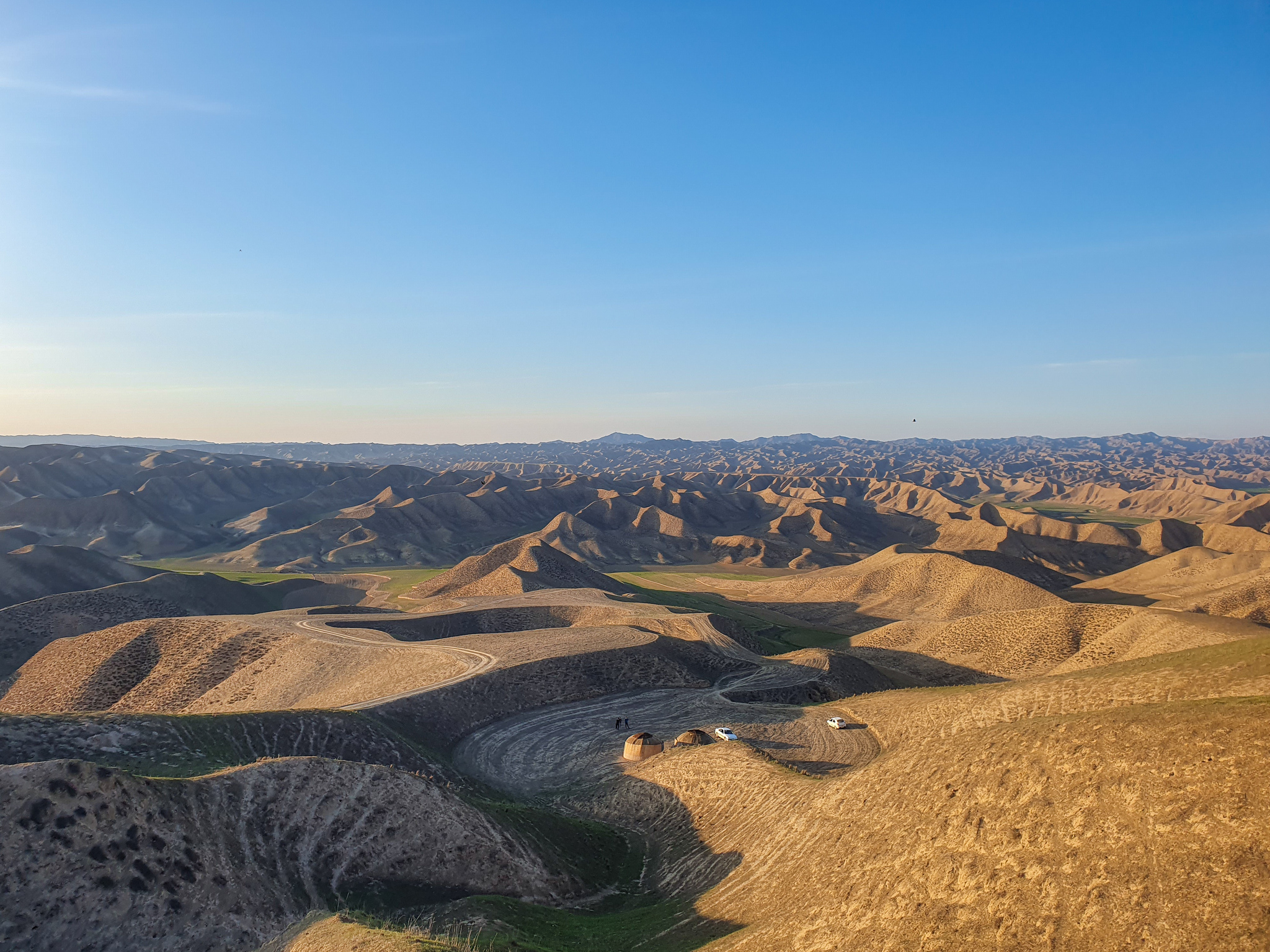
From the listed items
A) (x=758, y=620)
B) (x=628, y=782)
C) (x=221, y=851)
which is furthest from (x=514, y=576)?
(x=221, y=851)

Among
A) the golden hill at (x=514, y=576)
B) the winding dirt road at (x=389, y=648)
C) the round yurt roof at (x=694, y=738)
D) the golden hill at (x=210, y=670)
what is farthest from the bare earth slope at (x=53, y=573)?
the round yurt roof at (x=694, y=738)

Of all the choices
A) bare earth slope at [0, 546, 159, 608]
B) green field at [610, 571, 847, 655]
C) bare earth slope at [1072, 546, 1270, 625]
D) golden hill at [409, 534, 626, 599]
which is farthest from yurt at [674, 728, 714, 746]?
bare earth slope at [0, 546, 159, 608]

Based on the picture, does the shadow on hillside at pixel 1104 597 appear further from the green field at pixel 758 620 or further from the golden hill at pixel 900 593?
the green field at pixel 758 620

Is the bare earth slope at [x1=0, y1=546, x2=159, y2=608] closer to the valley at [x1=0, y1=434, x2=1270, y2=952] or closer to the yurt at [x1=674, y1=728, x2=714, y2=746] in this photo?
the valley at [x1=0, y1=434, x2=1270, y2=952]

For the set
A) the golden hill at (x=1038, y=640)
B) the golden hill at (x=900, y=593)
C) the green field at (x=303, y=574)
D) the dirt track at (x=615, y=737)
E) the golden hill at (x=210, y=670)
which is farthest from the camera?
the green field at (x=303, y=574)

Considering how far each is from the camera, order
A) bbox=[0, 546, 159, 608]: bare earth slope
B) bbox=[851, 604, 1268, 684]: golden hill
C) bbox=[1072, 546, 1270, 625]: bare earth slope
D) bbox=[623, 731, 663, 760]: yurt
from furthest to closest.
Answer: bbox=[0, 546, 159, 608]: bare earth slope < bbox=[1072, 546, 1270, 625]: bare earth slope < bbox=[851, 604, 1268, 684]: golden hill < bbox=[623, 731, 663, 760]: yurt

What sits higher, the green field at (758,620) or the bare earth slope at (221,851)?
the bare earth slope at (221,851)

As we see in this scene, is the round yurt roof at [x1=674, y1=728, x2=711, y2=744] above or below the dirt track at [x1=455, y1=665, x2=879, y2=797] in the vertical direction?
above
